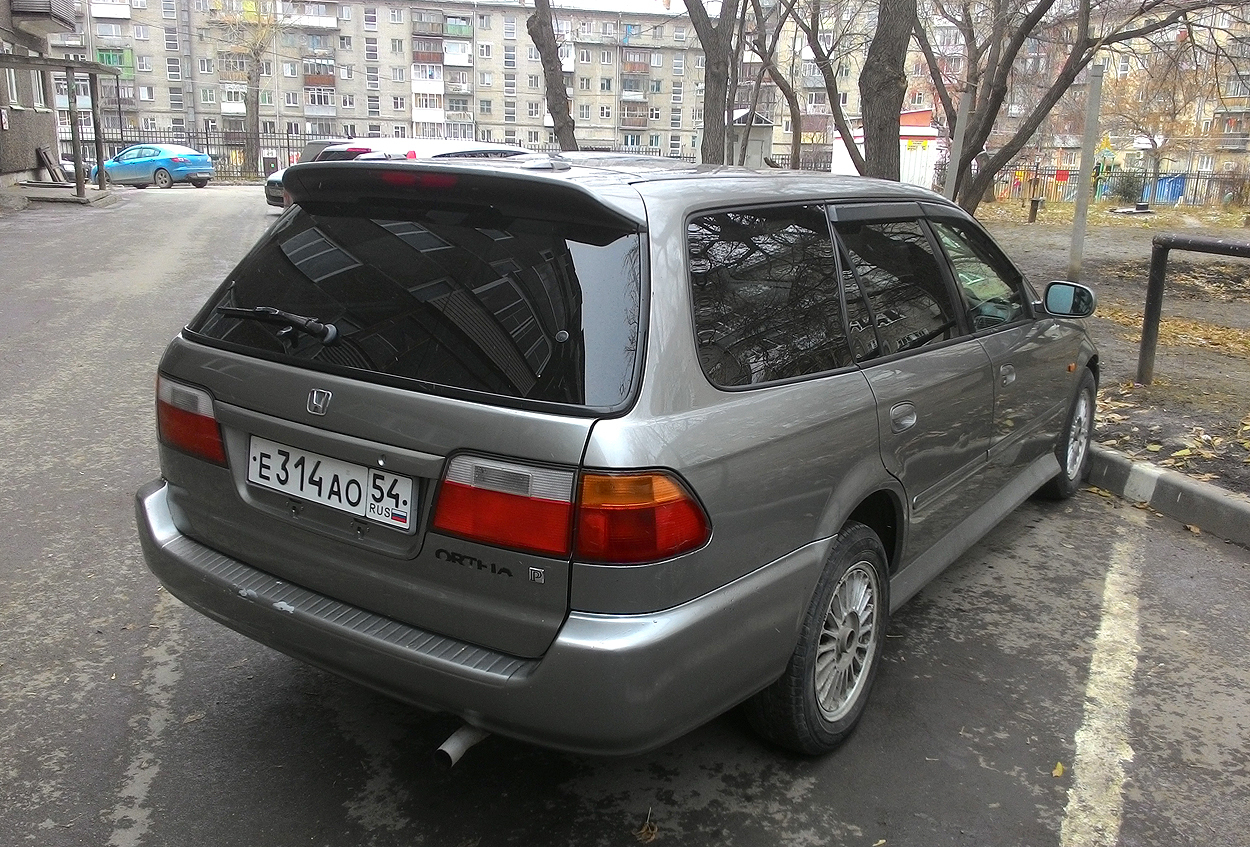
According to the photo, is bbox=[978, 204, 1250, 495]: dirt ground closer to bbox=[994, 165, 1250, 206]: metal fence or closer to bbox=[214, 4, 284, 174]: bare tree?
bbox=[994, 165, 1250, 206]: metal fence

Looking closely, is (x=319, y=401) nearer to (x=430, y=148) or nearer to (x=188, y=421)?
(x=188, y=421)

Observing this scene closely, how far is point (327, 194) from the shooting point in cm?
289

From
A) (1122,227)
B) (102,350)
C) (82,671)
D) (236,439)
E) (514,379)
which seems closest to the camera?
(514,379)

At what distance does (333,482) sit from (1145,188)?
43065 millimetres

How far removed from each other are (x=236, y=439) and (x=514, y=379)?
0.92m

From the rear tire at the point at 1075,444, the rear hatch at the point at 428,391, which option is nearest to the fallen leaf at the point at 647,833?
the rear hatch at the point at 428,391

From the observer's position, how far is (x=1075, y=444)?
210 inches

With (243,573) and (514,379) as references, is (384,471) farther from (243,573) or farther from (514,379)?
(243,573)

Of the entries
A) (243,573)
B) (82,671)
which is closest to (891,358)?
(243,573)

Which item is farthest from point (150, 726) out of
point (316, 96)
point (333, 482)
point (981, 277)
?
point (316, 96)

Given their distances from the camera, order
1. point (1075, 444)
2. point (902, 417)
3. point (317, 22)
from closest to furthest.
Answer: point (902, 417) < point (1075, 444) < point (317, 22)

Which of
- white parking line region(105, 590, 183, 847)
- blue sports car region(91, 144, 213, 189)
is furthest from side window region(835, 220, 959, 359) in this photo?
blue sports car region(91, 144, 213, 189)

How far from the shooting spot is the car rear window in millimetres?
2309

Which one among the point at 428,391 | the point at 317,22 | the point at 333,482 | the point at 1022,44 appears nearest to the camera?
the point at 428,391
